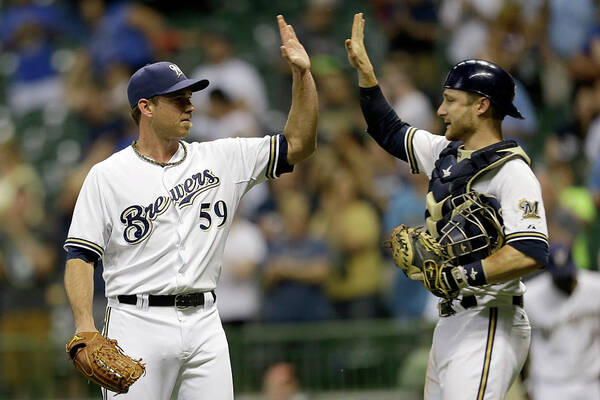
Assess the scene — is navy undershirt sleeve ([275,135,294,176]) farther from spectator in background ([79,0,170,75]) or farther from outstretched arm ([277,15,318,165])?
spectator in background ([79,0,170,75])

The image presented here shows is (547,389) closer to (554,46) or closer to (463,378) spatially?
(463,378)

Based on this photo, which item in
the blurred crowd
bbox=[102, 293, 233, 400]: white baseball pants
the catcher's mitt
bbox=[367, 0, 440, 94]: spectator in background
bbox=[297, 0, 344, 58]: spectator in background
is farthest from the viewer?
bbox=[297, 0, 344, 58]: spectator in background

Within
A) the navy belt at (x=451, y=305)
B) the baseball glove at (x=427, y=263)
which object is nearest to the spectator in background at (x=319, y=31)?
the baseball glove at (x=427, y=263)

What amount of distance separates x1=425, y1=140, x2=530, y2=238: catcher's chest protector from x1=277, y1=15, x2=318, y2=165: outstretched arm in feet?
2.11

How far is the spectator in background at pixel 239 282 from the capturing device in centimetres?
859

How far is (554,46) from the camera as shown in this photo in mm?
10117

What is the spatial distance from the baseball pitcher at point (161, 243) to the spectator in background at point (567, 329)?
3.00 m

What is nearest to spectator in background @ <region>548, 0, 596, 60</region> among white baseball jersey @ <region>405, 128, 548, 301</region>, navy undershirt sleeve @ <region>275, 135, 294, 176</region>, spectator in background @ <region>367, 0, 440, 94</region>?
spectator in background @ <region>367, 0, 440, 94</region>

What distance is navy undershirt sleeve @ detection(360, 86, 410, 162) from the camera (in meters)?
5.50

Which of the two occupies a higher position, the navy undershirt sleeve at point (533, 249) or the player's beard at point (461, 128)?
the player's beard at point (461, 128)

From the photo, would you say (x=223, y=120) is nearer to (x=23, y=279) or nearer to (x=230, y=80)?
(x=230, y=80)

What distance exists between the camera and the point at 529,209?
4695 millimetres

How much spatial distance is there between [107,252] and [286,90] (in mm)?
6383

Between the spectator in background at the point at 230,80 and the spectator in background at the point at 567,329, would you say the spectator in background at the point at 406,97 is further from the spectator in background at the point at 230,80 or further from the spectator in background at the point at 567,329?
the spectator in background at the point at 567,329
